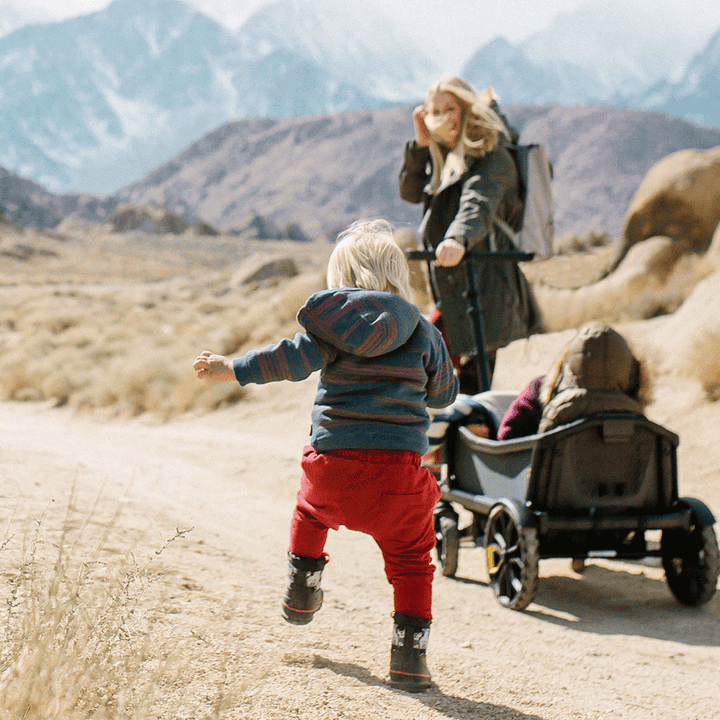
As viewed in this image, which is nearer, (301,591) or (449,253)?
(301,591)

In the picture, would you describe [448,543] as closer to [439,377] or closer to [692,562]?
[692,562]

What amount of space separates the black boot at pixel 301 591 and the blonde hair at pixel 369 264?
2.80 feet

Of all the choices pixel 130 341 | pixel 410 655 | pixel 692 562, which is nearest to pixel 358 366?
pixel 410 655

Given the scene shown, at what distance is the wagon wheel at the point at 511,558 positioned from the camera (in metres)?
3.27

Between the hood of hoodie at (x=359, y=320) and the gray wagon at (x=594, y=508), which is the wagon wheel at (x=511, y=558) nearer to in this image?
the gray wagon at (x=594, y=508)

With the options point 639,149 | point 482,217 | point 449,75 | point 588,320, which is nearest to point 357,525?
point 482,217

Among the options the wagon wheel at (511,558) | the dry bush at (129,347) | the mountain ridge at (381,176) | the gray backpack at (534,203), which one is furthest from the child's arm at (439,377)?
the mountain ridge at (381,176)

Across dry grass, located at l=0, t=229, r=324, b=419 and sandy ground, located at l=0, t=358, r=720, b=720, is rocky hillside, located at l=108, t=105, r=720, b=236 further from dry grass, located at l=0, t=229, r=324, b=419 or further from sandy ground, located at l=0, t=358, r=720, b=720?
sandy ground, located at l=0, t=358, r=720, b=720

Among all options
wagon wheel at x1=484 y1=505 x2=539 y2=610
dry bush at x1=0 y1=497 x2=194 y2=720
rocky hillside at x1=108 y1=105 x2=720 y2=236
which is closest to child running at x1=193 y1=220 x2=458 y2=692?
dry bush at x1=0 y1=497 x2=194 y2=720

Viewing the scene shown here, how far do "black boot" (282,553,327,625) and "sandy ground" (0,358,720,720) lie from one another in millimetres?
92

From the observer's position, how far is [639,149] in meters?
150

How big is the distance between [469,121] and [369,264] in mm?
1810

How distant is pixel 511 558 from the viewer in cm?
345

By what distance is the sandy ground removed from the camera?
217 cm
